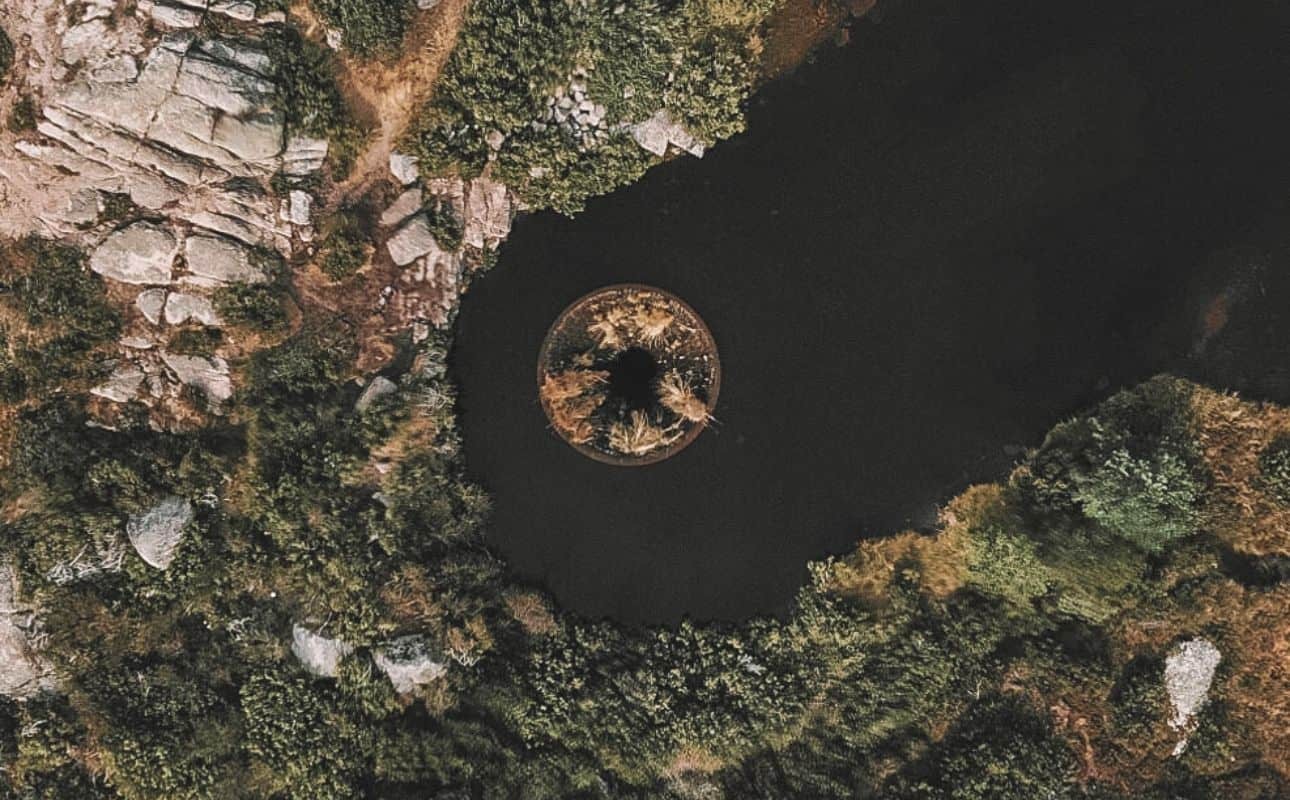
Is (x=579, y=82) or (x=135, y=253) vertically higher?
(x=579, y=82)

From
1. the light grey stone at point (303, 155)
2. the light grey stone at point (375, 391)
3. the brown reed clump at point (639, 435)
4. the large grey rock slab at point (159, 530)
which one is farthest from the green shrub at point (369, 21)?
the large grey rock slab at point (159, 530)

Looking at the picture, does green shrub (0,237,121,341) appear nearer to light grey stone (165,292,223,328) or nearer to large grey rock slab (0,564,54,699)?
light grey stone (165,292,223,328)

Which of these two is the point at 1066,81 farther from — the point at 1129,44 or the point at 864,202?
the point at 864,202

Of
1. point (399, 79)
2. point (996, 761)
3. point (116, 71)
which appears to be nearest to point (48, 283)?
point (116, 71)

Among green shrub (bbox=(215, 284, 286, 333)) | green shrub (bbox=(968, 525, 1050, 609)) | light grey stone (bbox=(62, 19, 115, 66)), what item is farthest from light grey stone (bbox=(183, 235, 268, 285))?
green shrub (bbox=(968, 525, 1050, 609))

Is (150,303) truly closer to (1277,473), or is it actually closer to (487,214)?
(487,214)

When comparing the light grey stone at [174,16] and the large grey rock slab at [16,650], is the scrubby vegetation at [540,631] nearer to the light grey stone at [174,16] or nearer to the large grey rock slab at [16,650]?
the large grey rock slab at [16,650]

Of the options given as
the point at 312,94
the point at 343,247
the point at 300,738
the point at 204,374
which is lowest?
the point at 300,738

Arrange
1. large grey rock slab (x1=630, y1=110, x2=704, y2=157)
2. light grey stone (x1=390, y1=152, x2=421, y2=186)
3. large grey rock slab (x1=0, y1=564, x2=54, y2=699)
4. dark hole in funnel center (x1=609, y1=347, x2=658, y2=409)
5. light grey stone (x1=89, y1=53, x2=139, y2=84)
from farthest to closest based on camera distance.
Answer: dark hole in funnel center (x1=609, y1=347, x2=658, y2=409) < large grey rock slab (x1=630, y1=110, x2=704, y2=157) < light grey stone (x1=390, y1=152, x2=421, y2=186) < large grey rock slab (x1=0, y1=564, x2=54, y2=699) < light grey stone (x1=89, y1=53, x2=139, y2=84)
